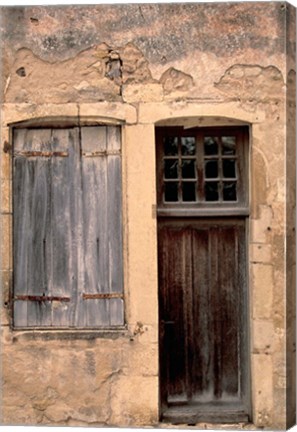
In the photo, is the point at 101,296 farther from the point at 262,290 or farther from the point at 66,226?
the point at 262,290

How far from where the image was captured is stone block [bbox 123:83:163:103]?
28.5 ft

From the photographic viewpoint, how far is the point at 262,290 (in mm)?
8703

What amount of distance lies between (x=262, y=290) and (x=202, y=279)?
1.97 feet

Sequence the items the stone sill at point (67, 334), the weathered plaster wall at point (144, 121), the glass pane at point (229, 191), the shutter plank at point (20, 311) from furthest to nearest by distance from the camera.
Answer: the glass pane at point (229, 191) → the shutter plank at point (20, 311) → the stone sill at point (67, 334) → the weathered plaster wall at point (144, 121)

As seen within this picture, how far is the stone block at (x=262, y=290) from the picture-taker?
8695 mm

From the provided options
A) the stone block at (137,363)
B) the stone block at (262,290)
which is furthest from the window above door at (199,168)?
the stone block at (137,363)

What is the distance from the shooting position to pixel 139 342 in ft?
28.7

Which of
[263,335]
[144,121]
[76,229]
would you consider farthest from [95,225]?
[263,335]

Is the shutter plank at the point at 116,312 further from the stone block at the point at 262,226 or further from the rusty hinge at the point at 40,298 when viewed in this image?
the stone block at the point at 262,226

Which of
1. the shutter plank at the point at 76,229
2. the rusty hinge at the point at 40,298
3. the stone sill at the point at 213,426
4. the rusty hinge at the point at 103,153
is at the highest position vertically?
the rusty hinge at the point at 103,153

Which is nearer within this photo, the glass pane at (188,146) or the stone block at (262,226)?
the stone block at (262,226)

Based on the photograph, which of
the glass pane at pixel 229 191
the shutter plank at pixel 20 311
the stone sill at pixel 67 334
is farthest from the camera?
the glass pane at pixel 229 191

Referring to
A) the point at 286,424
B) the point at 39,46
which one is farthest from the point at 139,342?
the point at 39,46

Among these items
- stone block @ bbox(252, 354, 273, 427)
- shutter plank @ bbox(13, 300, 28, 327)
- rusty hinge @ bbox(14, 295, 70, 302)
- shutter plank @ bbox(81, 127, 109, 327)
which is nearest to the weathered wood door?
stone block @ bbox(252, 354, 273, 427)
